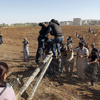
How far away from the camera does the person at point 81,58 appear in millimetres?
5336

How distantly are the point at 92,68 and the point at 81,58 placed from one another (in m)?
0.63

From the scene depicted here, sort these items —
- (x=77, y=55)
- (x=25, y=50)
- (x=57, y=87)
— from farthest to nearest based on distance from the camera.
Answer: (x=25, y=50) → (x=77, y=55) → (x=57, y=87)

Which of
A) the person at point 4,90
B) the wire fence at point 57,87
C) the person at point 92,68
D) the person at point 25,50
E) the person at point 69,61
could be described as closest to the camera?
the person at point 4,90

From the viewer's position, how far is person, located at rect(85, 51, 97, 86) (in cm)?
528

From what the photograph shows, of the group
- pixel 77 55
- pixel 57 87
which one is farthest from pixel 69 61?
pixel 57 87

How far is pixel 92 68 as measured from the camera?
551 centimetres

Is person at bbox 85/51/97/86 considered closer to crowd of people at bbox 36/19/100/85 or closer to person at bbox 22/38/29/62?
crowd of people at bbox 36/19/100/85

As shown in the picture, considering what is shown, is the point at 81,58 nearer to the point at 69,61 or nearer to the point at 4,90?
the point at 69,61

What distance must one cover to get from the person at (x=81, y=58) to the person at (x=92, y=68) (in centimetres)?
21

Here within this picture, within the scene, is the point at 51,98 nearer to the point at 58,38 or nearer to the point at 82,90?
the point at 82,90

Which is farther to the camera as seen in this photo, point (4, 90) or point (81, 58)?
point (81, 58)

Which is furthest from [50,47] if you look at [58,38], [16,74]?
[16,74]

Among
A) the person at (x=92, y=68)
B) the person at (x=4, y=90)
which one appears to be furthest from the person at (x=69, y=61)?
the person at (x=4, y=90)

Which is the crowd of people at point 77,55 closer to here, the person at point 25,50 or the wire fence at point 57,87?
the wire fence at point 57,87
